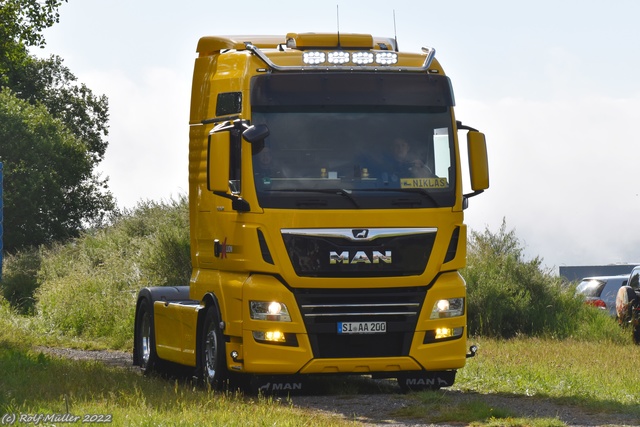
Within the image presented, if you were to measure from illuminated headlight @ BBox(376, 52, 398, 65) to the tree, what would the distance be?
42595mm

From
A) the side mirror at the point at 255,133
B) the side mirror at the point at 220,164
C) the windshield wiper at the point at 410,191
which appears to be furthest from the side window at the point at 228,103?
the windshield wiper at the point at 410,191

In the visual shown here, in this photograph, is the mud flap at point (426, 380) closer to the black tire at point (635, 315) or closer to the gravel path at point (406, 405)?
the gravel path at point (406, 405)

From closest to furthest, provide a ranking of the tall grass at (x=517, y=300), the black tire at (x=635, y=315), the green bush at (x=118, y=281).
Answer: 1. the black tire at (x=635, y=315)
2. the tall grass at (x=517, y=300)
3. the green bush at (x=118, y=281)

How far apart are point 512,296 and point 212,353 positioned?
13316 mm

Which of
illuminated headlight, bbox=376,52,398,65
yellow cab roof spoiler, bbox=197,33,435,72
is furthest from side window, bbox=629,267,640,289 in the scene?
illuminated headlight, bbox=376,52,398,65

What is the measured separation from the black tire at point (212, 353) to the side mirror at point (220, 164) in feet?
5.31

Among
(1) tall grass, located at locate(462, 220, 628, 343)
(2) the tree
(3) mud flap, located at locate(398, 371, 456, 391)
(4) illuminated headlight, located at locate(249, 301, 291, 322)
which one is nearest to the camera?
(4) illuminated headlight, located at locate(249, 301, 291, 322)

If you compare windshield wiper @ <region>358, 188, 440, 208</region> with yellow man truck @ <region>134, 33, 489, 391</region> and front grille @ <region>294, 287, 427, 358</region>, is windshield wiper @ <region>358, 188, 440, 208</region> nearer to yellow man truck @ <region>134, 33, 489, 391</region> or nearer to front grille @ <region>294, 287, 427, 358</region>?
yellow man truck @ <region>134, 33, 489, 391</region>

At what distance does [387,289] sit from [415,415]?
175 cm

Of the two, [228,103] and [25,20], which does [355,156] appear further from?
[25,20]

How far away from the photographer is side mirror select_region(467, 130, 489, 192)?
46.2ft

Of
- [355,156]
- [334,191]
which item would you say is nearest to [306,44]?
[355,156]

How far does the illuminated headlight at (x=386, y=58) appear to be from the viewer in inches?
565

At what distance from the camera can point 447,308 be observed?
1414cm
